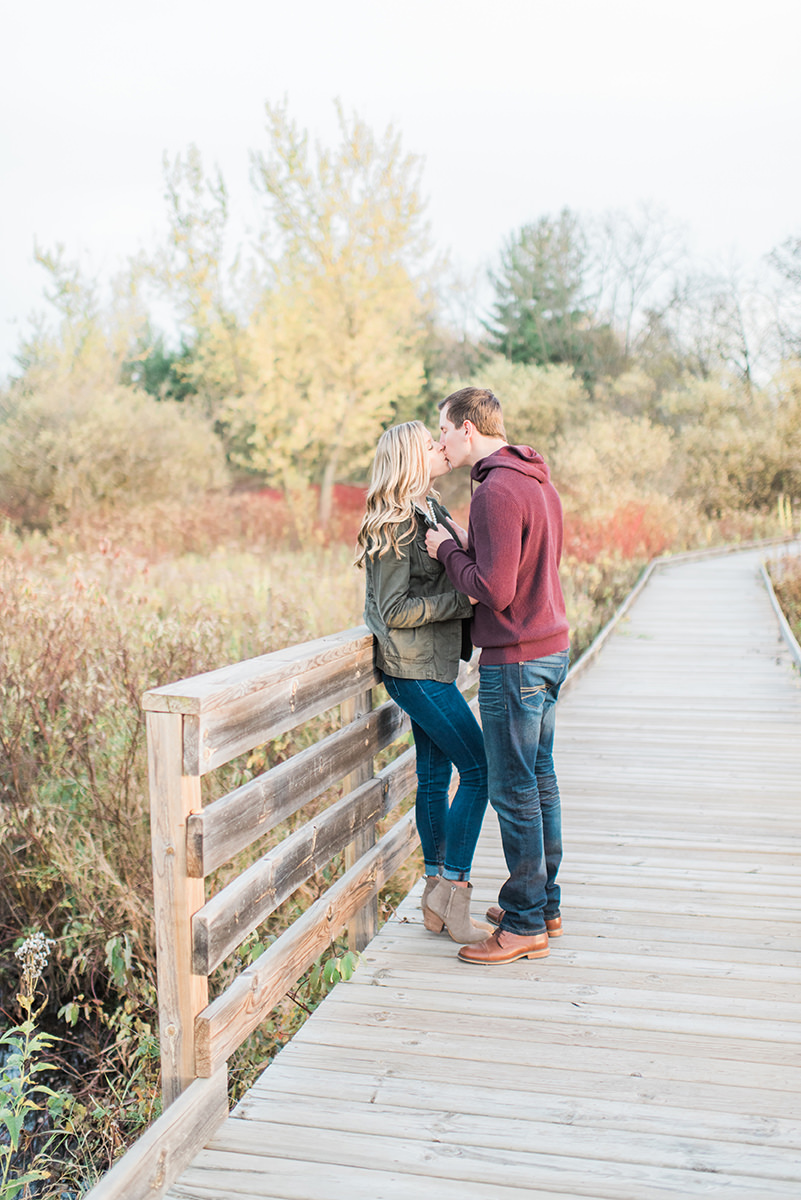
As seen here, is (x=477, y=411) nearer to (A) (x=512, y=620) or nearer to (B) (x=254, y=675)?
(A) (x=512, y=620)

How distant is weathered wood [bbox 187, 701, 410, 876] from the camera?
2117 mm

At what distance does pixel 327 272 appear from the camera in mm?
19203

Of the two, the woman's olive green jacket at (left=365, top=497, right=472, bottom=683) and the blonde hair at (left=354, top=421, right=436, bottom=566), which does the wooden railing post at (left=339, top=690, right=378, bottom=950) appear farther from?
the blonde hair at (left=354, top=421, right=436, bottom=566)

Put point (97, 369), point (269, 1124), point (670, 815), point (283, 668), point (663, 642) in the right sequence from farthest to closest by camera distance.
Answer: point (97, 369) → point (663, 642) → point (670, 815) → point (283, 668) → point (269, 1124)

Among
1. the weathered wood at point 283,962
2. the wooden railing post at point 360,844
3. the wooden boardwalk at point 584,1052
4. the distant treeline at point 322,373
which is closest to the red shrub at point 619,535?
the distant treeline at point 322,373

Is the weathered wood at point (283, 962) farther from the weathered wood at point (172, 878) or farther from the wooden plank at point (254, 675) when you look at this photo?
the wooden plank at point (254, 675)

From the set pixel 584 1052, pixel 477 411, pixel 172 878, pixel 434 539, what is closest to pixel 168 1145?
pixel 172 878

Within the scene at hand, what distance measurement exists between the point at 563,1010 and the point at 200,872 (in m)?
1.36

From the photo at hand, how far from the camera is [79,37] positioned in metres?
11.9

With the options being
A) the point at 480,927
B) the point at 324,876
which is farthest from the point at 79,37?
the point at 480,927

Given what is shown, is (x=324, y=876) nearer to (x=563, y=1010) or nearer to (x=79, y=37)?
(x=563, y=1010)

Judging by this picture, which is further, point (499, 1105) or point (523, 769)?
point (523, 769)

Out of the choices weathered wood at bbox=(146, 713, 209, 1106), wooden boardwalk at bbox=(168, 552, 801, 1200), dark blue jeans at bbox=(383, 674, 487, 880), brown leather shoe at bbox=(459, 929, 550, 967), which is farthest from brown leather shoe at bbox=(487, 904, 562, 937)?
weathered wood at bbox=(146, 713, 209, 1106)

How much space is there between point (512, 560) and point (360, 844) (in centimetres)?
128
